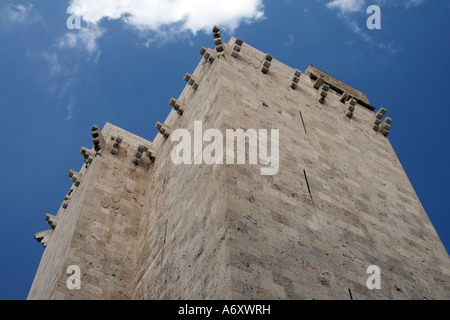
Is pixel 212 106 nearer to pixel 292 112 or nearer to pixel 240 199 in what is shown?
pixel 292 112

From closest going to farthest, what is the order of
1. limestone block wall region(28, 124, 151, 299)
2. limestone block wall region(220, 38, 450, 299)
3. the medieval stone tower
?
limestone block wall region(220, 38, 450, 299) < the medieval stone tower < limestone block wall region(28, 124, 151, 299)

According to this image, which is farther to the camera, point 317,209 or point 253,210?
point 317,209

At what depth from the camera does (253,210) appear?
28.9ft

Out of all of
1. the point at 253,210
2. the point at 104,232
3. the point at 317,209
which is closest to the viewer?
the point at 253,210

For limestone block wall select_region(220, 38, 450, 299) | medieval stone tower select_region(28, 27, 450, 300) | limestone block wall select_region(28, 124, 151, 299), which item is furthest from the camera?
limestone block wall select_region(28, 124, 151, 299)

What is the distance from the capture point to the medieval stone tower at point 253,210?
8406 mm

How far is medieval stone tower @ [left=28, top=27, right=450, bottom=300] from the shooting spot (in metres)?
8.41

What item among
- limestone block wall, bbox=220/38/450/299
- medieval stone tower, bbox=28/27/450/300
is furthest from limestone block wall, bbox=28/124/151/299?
limestone block wall, bbox=220/38/450/299

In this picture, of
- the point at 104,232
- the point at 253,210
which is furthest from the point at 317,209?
the point at 104,232

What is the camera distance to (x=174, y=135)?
14.5 m

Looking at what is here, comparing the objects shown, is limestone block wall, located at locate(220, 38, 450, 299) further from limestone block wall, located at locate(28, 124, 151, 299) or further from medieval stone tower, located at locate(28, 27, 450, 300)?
limestone block wall, located at locate(28, 124, 151, 299)

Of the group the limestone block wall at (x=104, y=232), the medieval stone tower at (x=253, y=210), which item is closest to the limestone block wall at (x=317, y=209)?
the medieval stone tower at (x=253, y=210)

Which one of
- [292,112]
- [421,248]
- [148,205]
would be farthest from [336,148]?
[148,205]

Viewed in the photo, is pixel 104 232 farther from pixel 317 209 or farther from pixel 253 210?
pixel 317 209
